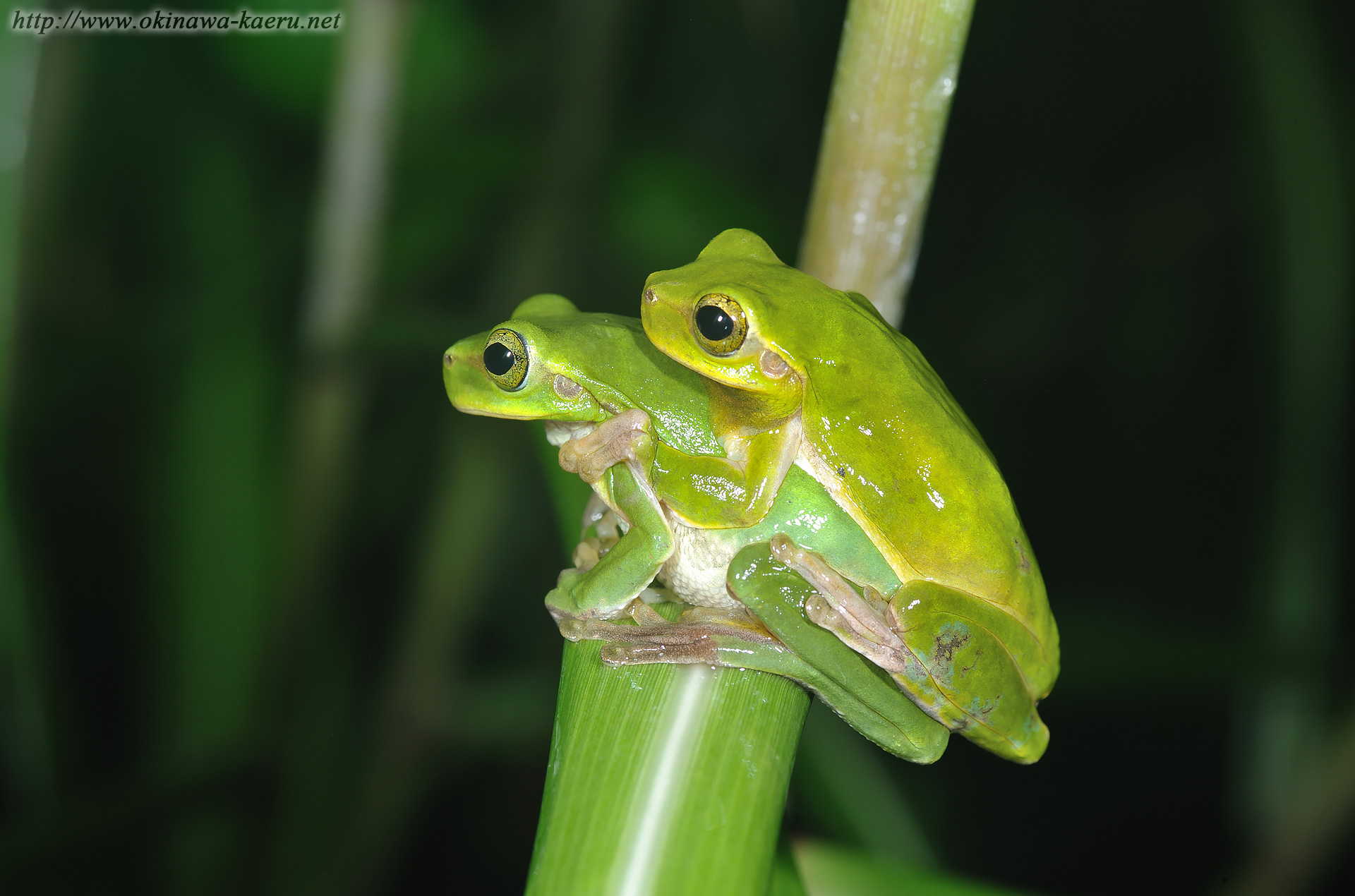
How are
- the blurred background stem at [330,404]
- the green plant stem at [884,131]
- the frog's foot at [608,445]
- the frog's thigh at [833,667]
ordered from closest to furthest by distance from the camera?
the green plant stem at [884,131] < the frog's thigh at [833,667] < the frog's foot at [608,445] < the blurred background stem at [330,404]

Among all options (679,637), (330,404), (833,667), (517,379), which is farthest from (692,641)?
(330,404)

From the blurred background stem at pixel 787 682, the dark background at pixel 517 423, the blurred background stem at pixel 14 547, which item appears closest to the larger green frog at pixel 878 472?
the blurred background stem at pixel 787 682

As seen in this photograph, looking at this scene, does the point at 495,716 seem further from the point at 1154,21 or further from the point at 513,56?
the point at 1154,21

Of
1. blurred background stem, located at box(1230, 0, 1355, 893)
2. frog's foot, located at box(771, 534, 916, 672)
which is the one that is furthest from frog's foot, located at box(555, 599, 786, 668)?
blurred background stem, located at box(1230, 0, 1355, 893)

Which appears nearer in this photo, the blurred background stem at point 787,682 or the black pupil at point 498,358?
the blurred background stem at point 787,682

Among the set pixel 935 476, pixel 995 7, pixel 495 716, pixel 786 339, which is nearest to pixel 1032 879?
pixel 495 716

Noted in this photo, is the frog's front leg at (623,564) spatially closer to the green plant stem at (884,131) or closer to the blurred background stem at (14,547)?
the green plant stem at (884,131)

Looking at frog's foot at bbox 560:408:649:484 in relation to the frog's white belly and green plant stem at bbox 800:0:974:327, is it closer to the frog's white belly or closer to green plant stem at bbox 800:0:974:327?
the frog's white belly
